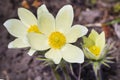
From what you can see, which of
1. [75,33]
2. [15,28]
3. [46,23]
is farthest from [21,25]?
[75,33]

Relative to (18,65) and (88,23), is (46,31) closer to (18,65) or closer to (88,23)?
(18,65)

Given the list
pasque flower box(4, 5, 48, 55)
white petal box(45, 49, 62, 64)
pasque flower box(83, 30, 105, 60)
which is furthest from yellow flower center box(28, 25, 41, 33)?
pasque flower box(83, 30, 105, 60)

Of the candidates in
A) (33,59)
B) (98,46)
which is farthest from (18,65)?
→ (98,46)

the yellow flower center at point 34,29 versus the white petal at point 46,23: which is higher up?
the white petal at point 46,23

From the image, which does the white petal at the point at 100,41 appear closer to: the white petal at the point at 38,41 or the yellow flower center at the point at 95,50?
the yellow flower center at the point at 95,50

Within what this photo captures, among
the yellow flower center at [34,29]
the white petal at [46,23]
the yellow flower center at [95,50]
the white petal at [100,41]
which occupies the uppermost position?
the white petal at [46,23]

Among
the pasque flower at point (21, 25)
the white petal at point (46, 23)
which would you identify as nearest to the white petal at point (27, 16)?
the pasque flower at point (21, 25)
